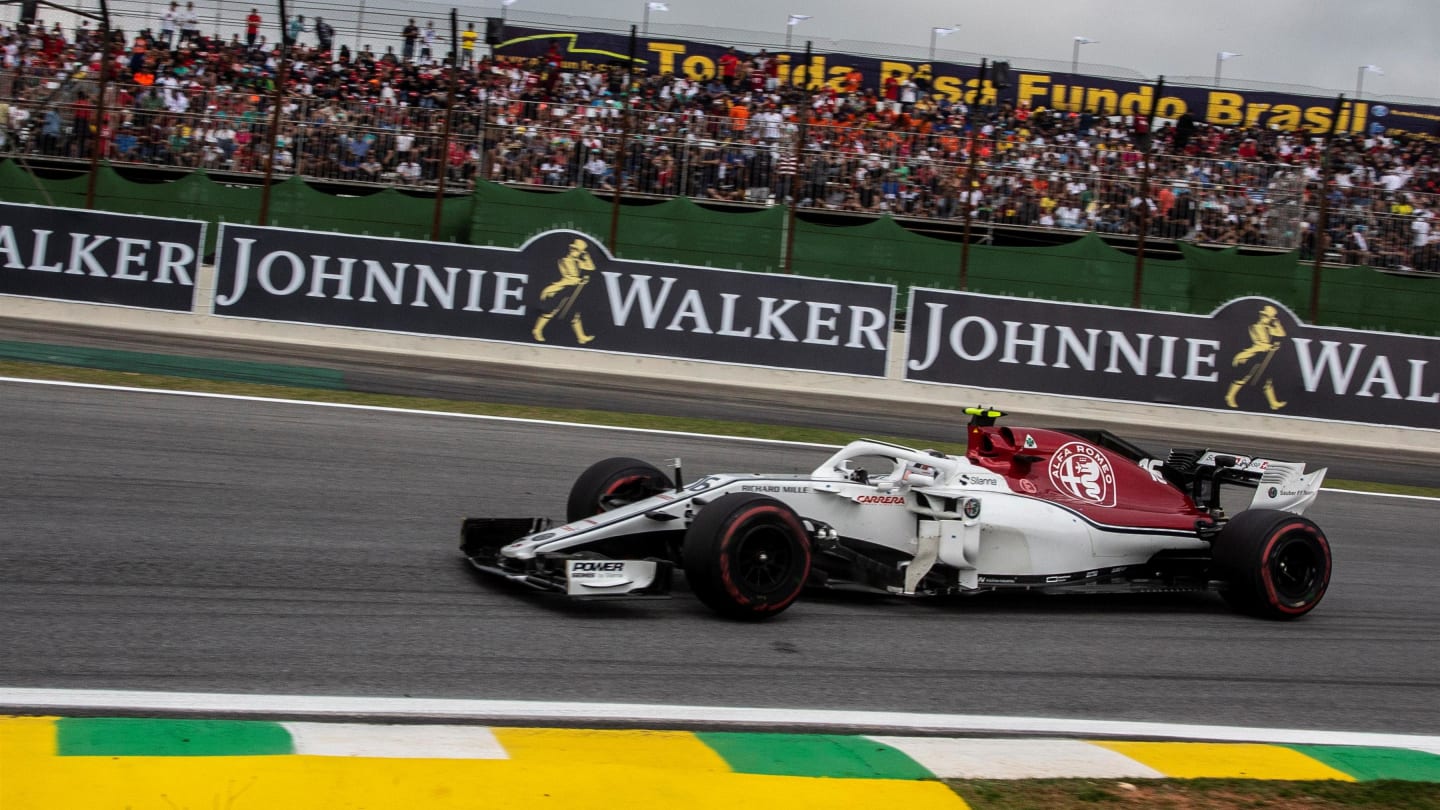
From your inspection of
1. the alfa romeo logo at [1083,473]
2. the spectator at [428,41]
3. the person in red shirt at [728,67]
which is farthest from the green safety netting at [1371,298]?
the spectator at [428,41]

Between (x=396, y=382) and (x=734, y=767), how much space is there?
33.5 ft

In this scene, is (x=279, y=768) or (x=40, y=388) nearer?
(x=279, y=768)

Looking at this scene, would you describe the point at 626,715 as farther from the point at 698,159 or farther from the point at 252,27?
the point at 252,27

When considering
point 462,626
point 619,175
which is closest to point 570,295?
point 619,175

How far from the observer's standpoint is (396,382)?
1399 cm

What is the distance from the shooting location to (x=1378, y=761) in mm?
5387

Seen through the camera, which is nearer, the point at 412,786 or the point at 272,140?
the point at 412,786

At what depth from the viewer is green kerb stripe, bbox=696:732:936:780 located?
4.52 meters

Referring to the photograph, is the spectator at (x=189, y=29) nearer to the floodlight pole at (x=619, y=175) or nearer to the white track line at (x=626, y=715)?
the floodlight pole at (x=619, y=175)

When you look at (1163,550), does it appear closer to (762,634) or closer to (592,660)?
(762,634)

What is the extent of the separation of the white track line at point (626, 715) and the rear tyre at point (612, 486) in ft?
7.11

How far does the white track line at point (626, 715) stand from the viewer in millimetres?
4695

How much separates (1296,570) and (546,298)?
1070 centimetres

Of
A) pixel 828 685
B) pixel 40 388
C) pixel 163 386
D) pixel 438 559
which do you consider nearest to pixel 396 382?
pixel 163 386
